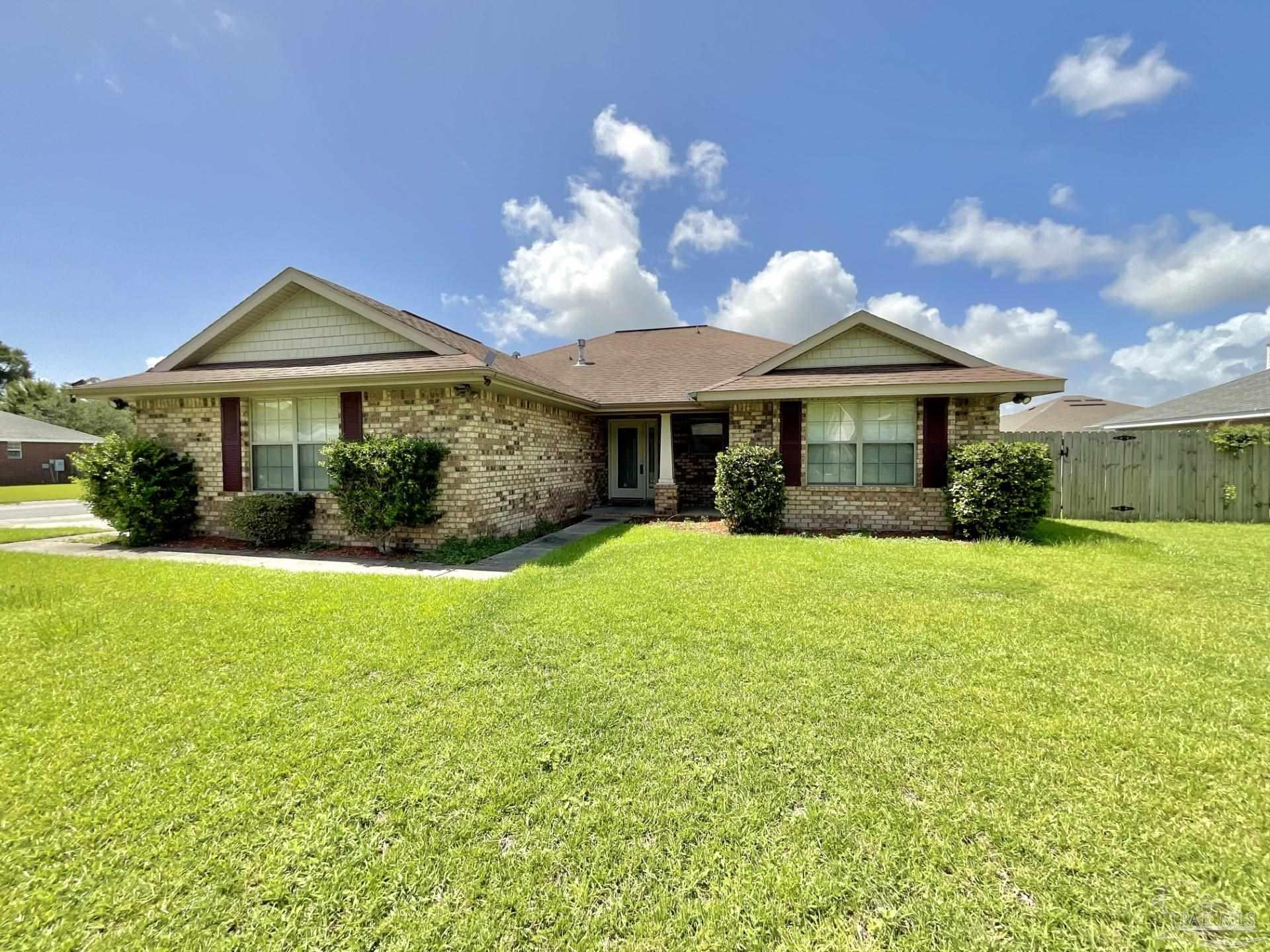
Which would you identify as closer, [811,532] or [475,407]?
[475,407]

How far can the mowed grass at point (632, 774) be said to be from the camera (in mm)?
1818

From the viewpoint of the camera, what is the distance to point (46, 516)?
581 inches

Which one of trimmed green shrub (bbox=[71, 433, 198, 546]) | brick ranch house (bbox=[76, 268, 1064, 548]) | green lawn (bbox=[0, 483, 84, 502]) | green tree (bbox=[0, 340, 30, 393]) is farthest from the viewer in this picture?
green tree (bbox=[0, 340, 30, 393])

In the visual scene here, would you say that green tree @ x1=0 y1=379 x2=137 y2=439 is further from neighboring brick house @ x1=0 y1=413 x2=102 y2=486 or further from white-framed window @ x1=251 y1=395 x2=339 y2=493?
white-framed window @ x1=251 y1=395 x2=339 y2=493

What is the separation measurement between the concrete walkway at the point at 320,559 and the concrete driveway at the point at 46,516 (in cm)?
237

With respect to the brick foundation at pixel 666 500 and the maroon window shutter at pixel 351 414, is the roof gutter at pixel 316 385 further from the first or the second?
the brick foundation at pixel 666 500

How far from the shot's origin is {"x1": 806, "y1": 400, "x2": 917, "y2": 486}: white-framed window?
968 centimetres

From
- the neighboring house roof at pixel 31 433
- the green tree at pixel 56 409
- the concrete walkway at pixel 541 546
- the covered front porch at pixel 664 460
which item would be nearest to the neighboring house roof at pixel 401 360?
the covered front porch at pixel 664 460

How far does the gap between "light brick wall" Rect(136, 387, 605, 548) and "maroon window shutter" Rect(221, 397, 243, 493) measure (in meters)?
0.10

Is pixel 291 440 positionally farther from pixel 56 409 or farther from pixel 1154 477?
pixel 56 409

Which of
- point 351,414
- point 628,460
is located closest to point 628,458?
point 628,460

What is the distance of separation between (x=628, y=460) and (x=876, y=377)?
7189 millimetres

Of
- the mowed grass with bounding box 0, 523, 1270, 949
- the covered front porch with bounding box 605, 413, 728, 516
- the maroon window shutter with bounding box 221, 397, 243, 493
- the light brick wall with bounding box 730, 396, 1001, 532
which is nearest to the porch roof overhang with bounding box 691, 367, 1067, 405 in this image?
the light brick wall with bounding box 730, 396, 1001, 532

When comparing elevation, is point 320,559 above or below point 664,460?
below
